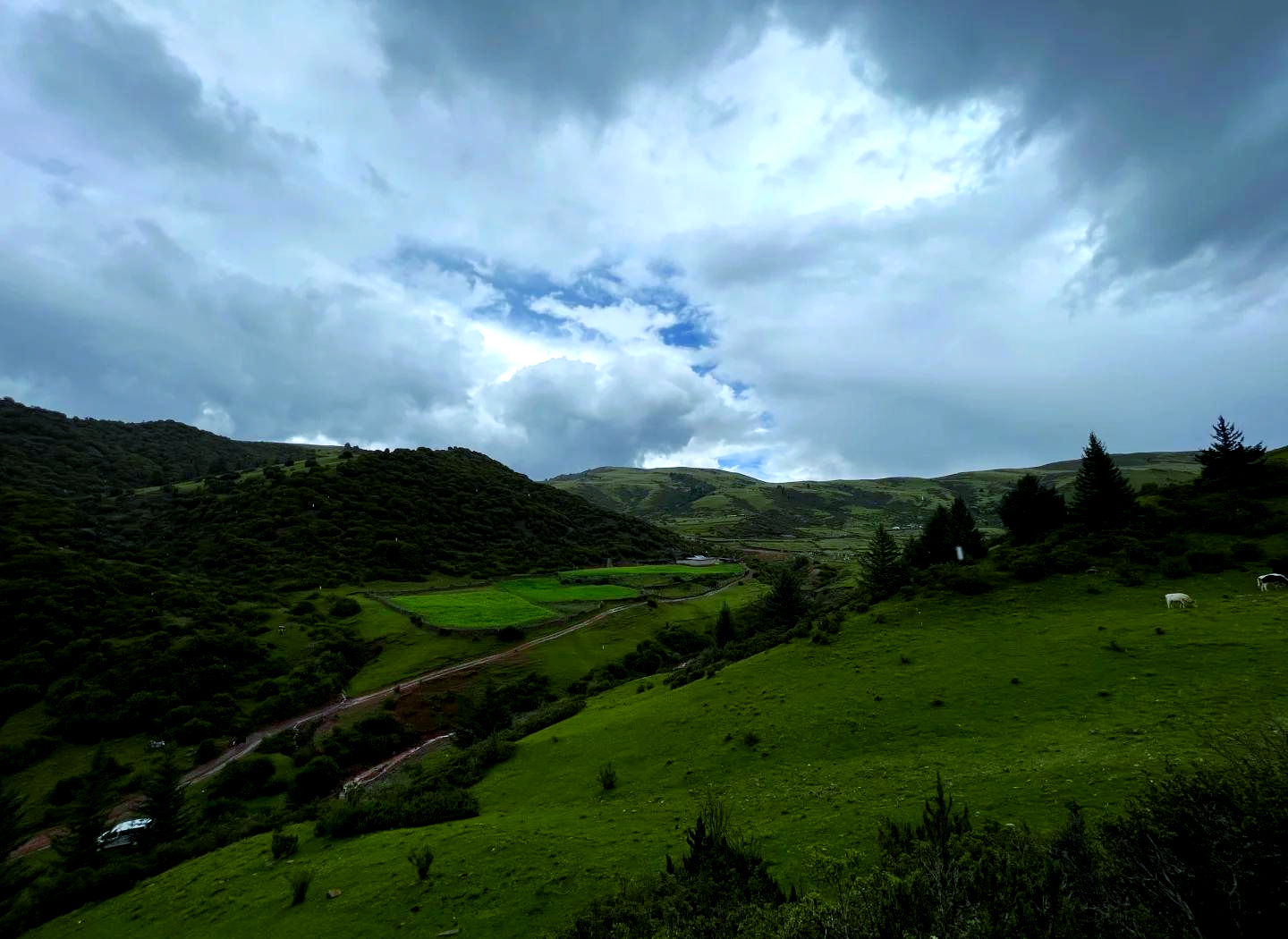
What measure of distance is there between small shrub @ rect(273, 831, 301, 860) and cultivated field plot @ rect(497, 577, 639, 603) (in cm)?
5615

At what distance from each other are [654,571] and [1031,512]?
7061 cm

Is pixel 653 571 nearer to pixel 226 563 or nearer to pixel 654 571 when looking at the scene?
pixel 654 571

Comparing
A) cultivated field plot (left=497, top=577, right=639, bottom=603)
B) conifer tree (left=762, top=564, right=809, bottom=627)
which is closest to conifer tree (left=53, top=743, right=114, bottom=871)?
cultivated field plot (left=497, top=577, right=639, bottom=603)

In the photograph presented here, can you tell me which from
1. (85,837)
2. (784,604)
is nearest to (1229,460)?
(784,604)

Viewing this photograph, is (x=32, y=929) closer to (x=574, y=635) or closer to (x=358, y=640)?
(x=358, y=640)

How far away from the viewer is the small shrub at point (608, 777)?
22266 millimetres

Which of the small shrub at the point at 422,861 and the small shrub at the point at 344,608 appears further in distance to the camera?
the small shrub at the point at 344,608

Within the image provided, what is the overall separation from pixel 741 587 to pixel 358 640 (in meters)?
60.4

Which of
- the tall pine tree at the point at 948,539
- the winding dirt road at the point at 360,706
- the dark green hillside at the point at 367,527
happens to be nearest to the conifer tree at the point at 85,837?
the winding dirt road at the point at 360,706

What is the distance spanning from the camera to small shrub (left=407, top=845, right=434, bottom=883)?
52.9 ft

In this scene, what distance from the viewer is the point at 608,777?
22.4m

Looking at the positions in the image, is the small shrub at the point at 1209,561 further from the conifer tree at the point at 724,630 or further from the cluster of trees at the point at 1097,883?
the conifer tree at the point at 724,630

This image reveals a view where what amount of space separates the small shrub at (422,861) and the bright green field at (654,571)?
80.3 m

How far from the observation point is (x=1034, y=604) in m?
30.4
